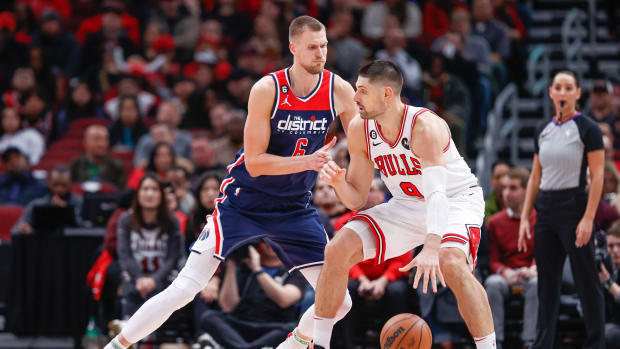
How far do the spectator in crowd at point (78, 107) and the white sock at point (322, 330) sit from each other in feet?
26.9

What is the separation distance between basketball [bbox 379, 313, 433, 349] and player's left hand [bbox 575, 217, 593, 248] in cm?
164

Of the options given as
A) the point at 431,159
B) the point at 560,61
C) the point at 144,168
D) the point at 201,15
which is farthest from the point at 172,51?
the point at 431,159

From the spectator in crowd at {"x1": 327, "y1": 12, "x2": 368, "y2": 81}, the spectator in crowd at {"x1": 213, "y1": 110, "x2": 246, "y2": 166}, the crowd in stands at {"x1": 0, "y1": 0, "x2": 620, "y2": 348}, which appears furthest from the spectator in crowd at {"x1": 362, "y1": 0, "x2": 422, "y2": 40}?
the spectator in crowd at {"x1": 213, "y1": 110, "x2": 246, "y2": 166}

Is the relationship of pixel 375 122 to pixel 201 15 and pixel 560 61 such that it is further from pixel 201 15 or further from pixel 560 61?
pixel 201 15

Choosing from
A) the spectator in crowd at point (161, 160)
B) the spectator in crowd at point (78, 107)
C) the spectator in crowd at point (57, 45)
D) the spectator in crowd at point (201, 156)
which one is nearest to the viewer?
the spectator in crowd at point (161, 160)

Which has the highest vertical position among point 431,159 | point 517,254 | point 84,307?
point 431,159

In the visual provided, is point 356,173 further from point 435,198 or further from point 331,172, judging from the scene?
point 435,198

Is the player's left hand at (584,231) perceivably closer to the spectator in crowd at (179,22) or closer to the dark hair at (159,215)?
the dark hair at (159,215)

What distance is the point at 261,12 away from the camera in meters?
14.2

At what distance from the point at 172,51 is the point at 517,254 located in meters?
7.51

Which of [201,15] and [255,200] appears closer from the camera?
[255,200]

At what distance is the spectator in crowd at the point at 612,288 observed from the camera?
6.97 meters

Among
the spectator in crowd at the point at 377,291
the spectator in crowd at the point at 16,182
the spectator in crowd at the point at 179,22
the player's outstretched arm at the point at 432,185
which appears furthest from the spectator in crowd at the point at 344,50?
the player's outstretched arm at the point at 432,185

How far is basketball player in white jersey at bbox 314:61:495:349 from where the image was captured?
4.98 m
